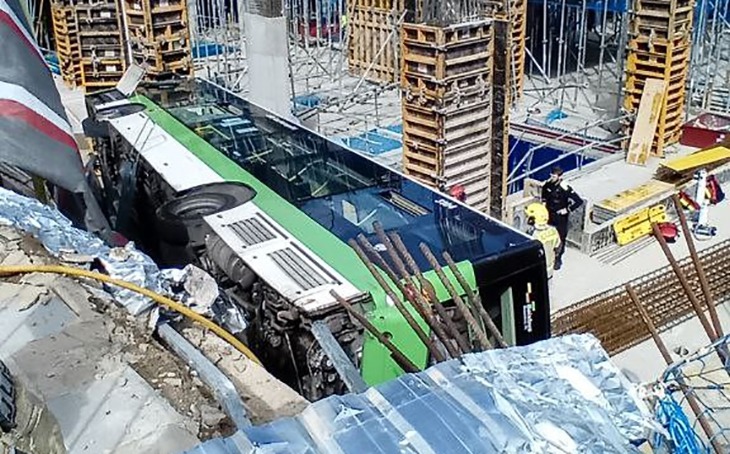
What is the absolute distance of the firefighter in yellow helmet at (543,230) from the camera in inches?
442

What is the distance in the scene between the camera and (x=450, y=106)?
12.2 metres

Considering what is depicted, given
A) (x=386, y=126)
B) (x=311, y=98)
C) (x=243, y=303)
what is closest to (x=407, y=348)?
(x=243, y=303)

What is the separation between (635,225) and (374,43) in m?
11.4

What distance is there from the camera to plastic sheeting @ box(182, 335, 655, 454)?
3.35 meters

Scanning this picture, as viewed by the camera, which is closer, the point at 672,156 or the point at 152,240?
the point at 152,240

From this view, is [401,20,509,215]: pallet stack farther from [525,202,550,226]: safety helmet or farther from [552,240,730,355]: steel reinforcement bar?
[552,240,730,355]: steel reinforcement bar

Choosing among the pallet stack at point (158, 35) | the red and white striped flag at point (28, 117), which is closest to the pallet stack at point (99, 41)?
the pallet stack at point (158, 35)

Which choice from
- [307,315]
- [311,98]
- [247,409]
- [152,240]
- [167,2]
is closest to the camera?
[247,409]

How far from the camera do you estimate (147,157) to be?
10008 mm

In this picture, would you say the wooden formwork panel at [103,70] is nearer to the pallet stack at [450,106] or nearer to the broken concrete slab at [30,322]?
the pallet stack at [450,106]

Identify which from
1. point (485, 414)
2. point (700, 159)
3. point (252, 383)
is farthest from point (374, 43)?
point (485, 414)

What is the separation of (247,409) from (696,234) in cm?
1011

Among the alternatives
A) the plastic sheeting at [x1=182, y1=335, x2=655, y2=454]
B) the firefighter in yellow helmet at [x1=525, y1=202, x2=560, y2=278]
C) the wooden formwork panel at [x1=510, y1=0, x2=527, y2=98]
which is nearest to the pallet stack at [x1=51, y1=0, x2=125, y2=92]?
the wooden formwork panel at [x1=510, y1=0, x2=527, y2=98]

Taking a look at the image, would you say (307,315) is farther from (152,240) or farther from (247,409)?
(152,240)
